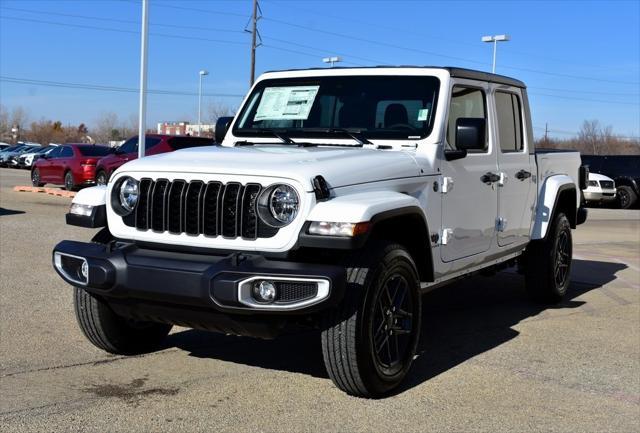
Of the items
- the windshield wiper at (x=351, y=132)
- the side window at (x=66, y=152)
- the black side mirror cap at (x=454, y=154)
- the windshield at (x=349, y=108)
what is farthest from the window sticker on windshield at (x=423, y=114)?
the side window at (x=66, y=152)

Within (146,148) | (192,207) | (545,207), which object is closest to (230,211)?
(192,207)

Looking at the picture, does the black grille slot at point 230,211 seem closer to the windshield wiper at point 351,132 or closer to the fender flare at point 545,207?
the windshield wiper at point 351,132

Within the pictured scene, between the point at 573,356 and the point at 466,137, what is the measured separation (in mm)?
1918

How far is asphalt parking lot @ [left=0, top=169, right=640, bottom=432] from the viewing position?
4113mm

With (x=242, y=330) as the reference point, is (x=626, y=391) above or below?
below

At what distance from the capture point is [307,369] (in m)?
5.09

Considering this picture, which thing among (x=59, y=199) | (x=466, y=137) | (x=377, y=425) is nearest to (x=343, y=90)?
(x=466, y=137)

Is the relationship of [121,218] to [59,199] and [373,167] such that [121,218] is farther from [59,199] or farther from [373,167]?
[59,199]

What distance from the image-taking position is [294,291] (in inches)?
154

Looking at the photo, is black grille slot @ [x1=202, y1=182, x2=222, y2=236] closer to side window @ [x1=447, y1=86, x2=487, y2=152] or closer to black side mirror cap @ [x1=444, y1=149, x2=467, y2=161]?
black side mirror cap @ [x1=444, y1=149, x2=467, y2=161]

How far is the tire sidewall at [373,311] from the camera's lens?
420 cm

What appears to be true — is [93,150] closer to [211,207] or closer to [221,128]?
[221,128]

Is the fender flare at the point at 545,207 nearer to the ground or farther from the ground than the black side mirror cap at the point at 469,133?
nearer to the ground

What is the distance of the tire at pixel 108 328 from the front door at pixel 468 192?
2.21 metres
